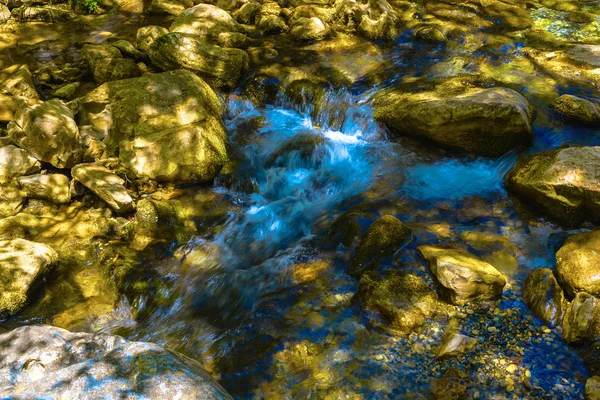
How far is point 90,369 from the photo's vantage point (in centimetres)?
258

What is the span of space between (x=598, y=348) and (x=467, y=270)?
132 centimetres

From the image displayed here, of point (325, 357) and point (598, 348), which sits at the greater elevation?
point (598, 348)

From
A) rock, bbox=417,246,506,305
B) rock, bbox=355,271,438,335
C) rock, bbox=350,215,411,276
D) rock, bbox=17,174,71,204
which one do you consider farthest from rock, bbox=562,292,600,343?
rock, bbox=17,174,71,204

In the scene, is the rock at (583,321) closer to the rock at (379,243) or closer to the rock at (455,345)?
the rock at (455,345)

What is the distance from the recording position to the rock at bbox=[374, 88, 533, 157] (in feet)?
21.5

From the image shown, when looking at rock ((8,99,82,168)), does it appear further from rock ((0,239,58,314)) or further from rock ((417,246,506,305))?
rock ((417,246,506,305))

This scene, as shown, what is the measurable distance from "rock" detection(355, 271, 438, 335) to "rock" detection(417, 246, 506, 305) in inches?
8.5

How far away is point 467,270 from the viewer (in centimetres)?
456

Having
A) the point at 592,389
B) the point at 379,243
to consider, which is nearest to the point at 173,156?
the point at 379,243

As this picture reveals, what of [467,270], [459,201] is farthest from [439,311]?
[459,201]

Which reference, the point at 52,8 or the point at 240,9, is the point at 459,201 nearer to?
the point at 240,9

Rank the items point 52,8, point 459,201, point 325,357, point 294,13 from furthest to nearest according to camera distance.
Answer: point 52,8, point 294,13, point 459,201, point 325,357

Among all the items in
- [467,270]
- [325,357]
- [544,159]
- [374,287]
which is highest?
[544,159]

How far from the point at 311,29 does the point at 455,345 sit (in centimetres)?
866
